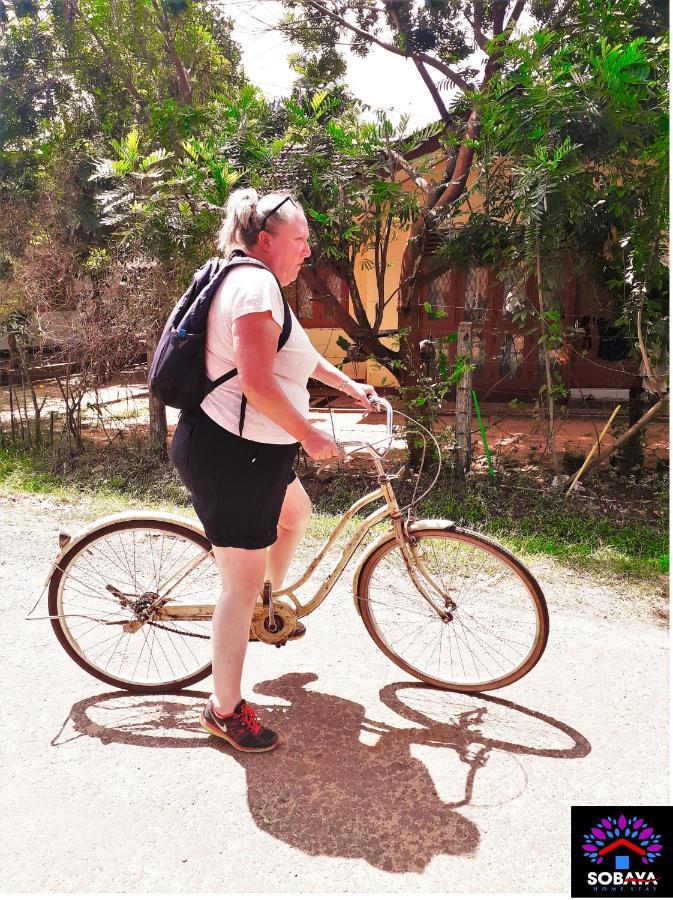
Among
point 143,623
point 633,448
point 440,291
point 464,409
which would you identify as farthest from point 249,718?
point 440,291

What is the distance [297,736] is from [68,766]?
0.83 metres

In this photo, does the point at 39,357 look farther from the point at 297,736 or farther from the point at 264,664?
the point at 297,736

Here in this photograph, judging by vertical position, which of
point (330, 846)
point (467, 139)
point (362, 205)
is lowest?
point (330, 846)

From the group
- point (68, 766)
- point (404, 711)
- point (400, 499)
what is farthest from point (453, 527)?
point (400, 499)

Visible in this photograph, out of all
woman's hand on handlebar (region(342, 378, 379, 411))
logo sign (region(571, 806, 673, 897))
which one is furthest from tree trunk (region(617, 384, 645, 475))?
logo sign (region(571, 806, 673, 897))

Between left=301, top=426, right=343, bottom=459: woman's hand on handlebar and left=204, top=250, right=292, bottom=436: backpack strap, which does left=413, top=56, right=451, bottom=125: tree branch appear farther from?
left=301, top=426, right=343, bottom=459: woman's hand on handlebar

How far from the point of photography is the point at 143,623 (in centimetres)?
314

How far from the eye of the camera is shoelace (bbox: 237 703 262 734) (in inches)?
108

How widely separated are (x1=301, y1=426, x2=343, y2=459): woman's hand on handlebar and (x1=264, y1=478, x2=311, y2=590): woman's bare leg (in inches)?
17.8

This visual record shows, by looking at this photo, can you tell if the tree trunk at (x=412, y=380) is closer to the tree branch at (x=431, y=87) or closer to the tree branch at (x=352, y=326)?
the tree branch at (x=352, y=326)

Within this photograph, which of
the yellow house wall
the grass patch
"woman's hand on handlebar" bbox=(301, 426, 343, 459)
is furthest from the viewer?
the yellow house wall

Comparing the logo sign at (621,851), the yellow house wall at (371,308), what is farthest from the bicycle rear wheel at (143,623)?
the yellow house wall at (371,308)

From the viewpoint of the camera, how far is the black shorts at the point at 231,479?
2.57m

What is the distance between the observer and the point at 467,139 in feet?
18.6
